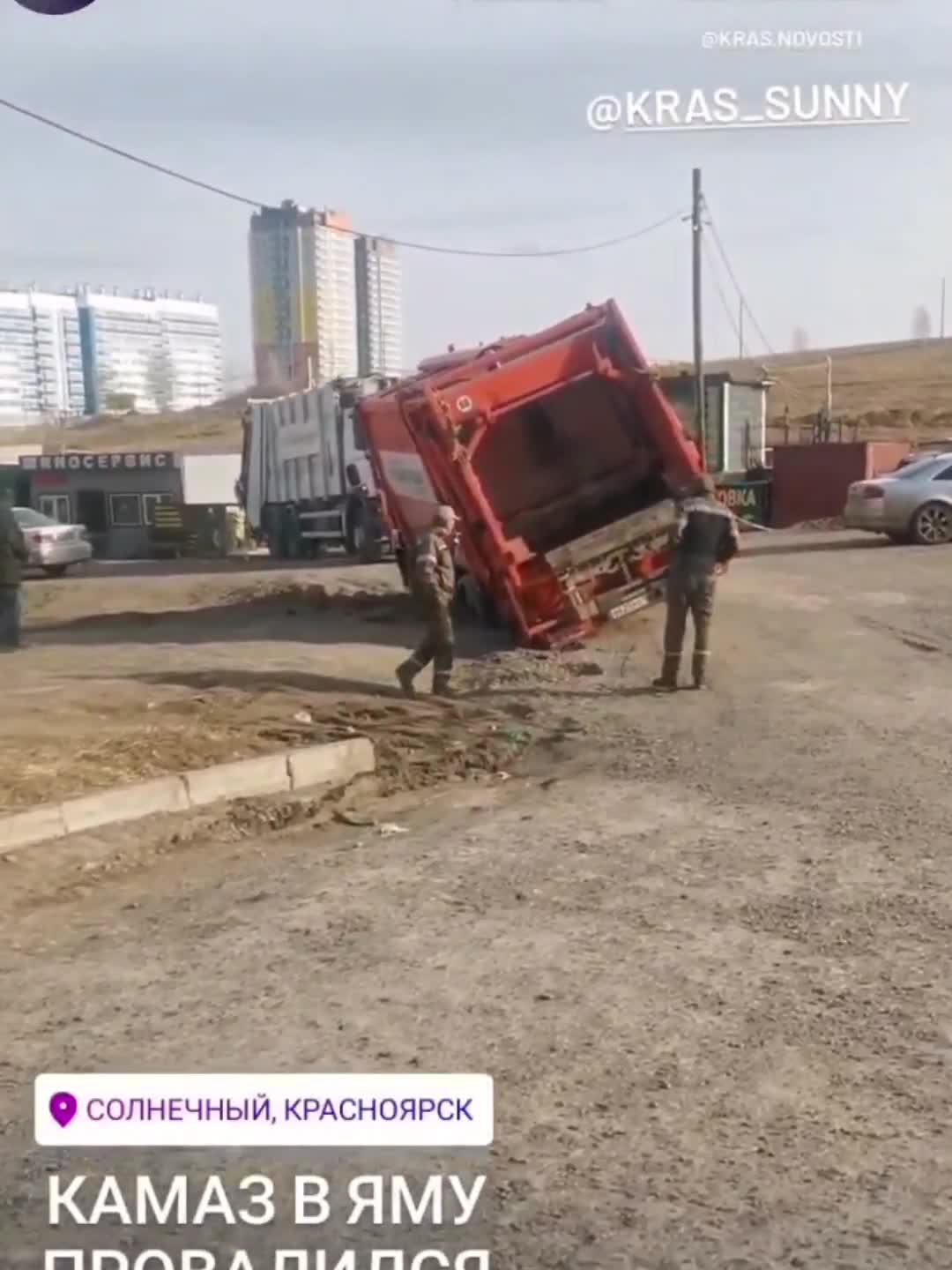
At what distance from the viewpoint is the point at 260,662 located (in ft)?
32.8

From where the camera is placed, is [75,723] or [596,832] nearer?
[596,832]

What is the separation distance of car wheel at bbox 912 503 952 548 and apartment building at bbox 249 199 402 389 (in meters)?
12.9

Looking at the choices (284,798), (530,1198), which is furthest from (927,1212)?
(284,798)

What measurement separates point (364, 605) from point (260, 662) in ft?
11.7

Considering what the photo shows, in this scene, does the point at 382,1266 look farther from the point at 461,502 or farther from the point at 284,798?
the point at 461,502

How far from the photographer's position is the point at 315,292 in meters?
5.29

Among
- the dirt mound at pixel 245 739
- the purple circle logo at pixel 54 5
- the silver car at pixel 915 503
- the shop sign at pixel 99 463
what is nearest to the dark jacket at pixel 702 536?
the dirt mound at pixel 245 739

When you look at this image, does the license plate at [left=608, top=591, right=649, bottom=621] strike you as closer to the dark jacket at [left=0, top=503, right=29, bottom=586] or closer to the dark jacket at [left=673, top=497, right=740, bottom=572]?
the dark jacket at [left=673, top=497, right=740, bottom=572]

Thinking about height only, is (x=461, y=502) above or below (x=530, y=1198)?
above

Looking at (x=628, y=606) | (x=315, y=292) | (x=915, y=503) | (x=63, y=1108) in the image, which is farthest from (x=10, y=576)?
(x=915, y=503)

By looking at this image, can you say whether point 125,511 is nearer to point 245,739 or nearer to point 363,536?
point 363,536

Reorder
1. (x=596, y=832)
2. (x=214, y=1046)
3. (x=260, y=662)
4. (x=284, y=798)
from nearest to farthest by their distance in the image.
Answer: (x=214, y=1046) < (x=596, y=832) < (x=284, y=798) < (x=260, y=662)

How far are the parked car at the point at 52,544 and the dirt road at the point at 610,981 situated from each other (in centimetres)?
1594

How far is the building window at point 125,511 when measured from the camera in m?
32.2
